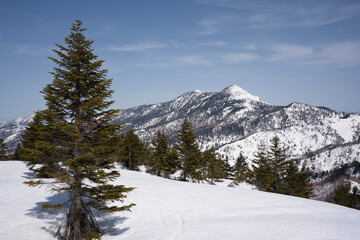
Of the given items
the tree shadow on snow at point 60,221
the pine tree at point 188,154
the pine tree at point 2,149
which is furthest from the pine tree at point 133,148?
the pine tree at point 2,149

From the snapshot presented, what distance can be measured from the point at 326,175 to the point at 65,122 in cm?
24680

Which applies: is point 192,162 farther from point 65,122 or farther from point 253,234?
point 65,122

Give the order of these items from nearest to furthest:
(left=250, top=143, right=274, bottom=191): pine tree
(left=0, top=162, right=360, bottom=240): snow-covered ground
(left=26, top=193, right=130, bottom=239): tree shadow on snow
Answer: (left=0, top=162, right=360, bottom=240): snow-covered ground, (left=26, top=193, right=130, bottom=239): tree shadow on snow, (left=250, top=143, right=274, bottom=191): pine tree

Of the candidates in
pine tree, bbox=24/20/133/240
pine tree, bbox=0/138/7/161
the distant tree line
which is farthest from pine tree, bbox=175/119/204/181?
pine tree, bbox=0/138/7/161

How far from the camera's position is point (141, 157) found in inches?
1834

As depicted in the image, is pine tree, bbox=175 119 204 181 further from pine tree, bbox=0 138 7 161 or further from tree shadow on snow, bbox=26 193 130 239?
pine tree, bbox=0 138 7 161

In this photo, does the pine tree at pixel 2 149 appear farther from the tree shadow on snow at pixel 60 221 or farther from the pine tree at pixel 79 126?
the pine tree at pixel 79 126

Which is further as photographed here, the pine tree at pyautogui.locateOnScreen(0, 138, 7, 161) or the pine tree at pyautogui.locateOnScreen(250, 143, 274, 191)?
the pine tree at pyautogui.locateOnScreen(0, 138, 7, 161)

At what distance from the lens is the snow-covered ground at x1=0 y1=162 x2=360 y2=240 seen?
1170 cm

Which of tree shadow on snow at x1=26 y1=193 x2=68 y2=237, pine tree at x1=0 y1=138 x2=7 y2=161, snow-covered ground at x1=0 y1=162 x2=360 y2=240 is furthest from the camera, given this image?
pine tree at x1=0 y1=138 x2=7 y2=161

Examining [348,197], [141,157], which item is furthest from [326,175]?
[141,157]

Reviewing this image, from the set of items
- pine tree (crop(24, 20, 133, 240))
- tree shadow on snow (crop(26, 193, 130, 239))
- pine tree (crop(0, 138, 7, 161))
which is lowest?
tree shadow on snow (crop(26, 193, 130, 239))

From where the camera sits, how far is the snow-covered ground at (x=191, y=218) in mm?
11703

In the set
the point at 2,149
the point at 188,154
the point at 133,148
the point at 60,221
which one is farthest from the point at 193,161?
the point at 2,149
